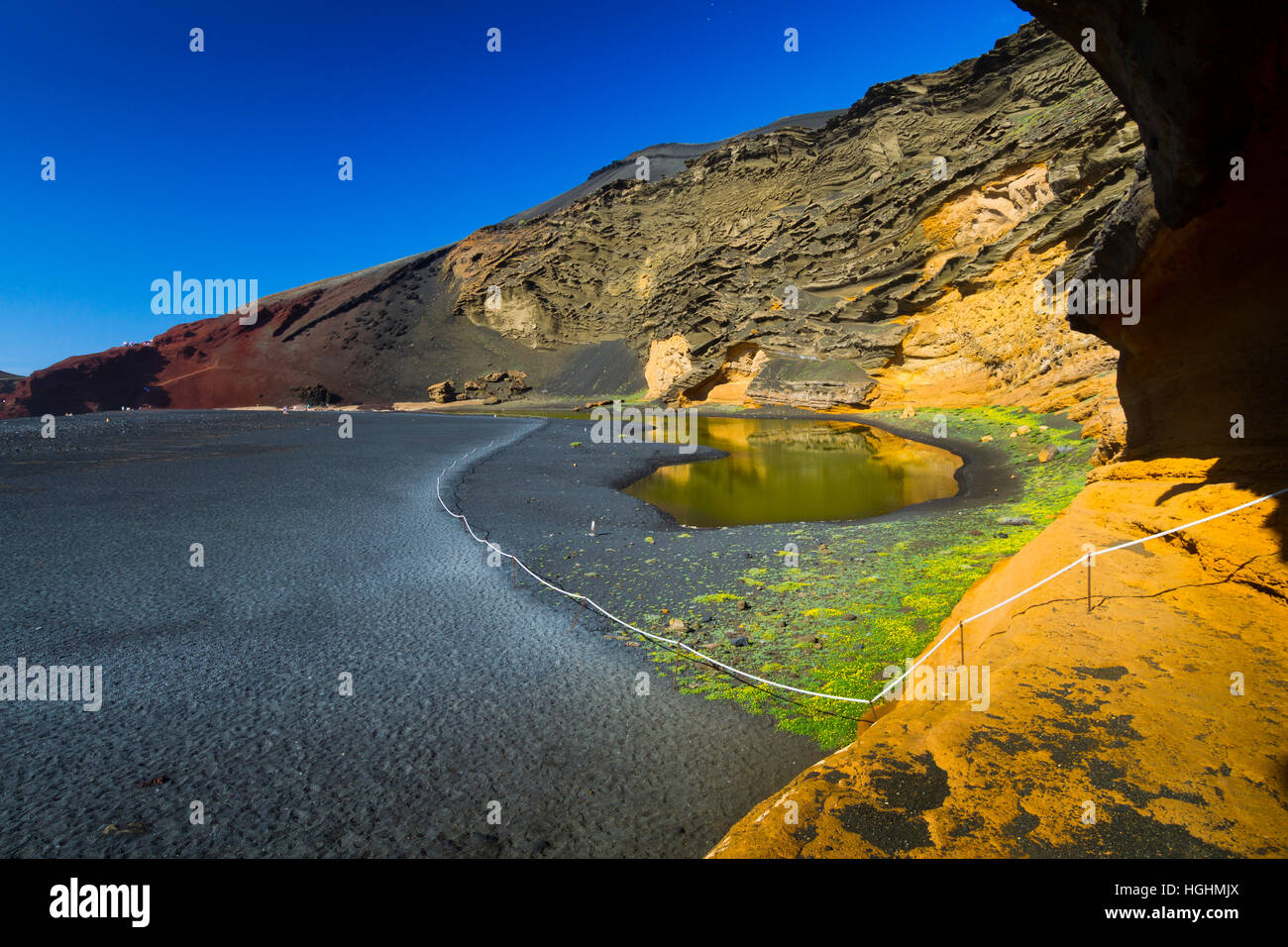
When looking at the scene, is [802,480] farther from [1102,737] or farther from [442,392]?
[442,392]

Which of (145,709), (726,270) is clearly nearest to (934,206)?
(726,270)

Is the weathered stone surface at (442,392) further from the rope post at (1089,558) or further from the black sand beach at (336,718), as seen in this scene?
the rope post at (1089,558)

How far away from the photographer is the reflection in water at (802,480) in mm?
12057

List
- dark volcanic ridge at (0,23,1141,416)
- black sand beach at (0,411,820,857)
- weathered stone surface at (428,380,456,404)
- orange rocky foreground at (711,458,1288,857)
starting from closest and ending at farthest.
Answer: orange rocky foreground at (711,458,1288,857) < black sand beach at (0,411,820,857) < dark volcanic ridge at (0,23,1141,416) < weathered stone surface at (428,380,456,404)

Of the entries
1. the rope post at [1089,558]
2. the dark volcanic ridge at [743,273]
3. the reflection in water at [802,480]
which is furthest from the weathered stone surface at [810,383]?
the rope post at [1089,558]

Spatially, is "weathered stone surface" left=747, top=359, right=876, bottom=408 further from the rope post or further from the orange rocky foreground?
the orange rocky foreground

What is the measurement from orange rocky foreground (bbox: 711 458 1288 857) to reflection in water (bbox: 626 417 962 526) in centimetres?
712

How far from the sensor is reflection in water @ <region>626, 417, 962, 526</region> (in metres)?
12.1

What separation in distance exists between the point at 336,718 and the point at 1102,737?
458cm

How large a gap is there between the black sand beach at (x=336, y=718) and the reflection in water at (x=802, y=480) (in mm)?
6254

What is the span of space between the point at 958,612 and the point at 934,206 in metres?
32.7

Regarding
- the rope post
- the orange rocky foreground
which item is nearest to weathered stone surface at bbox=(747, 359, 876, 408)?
the rope post

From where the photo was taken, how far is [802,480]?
15.7 metres
